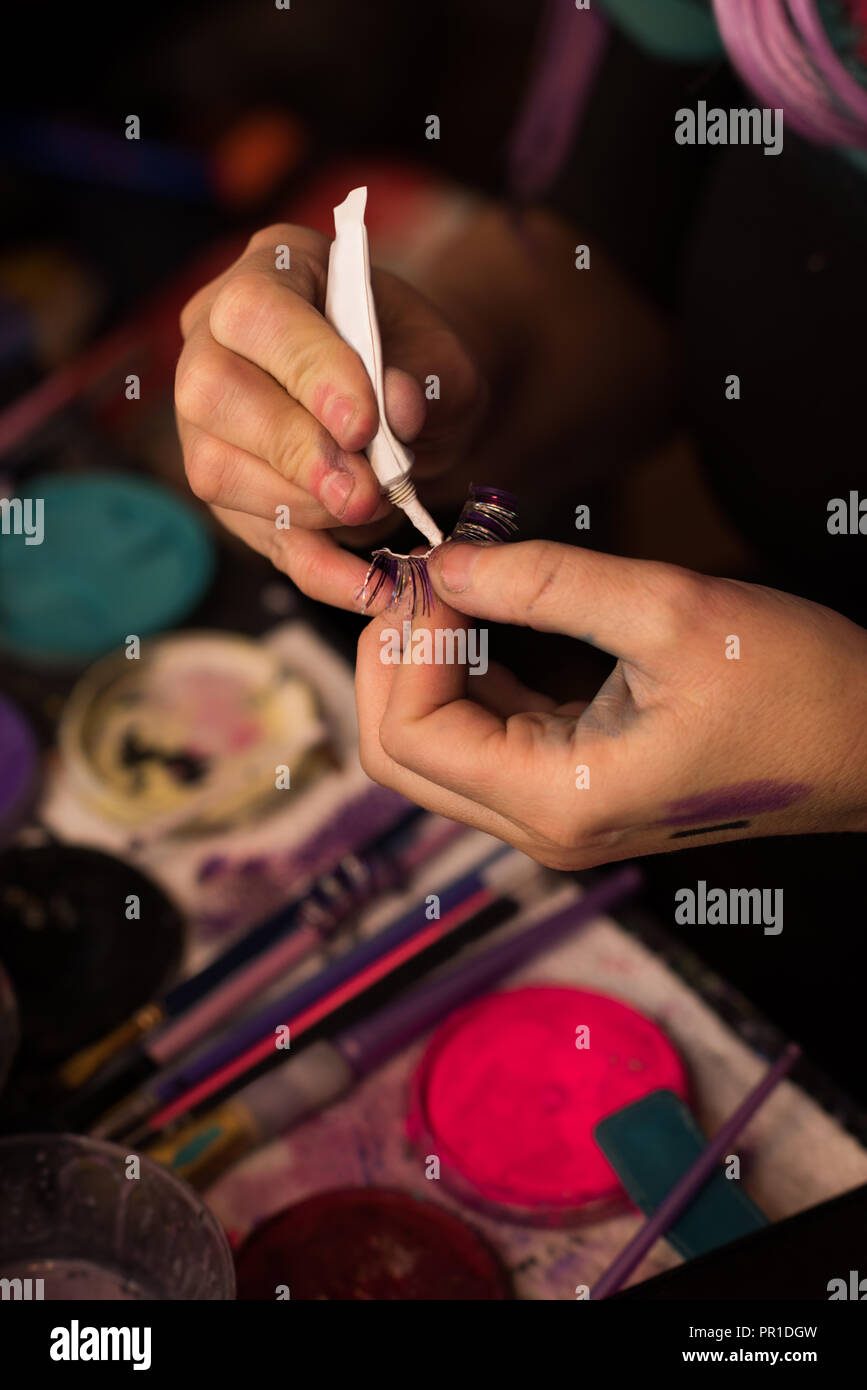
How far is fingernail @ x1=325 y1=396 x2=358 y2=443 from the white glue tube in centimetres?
1

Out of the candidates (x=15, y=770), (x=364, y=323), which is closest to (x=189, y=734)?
(x=15, y=770)

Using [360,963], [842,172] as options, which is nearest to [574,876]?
[360,963]

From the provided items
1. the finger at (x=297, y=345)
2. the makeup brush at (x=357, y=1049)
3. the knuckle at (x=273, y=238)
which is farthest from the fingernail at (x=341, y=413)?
the makeup brush at (x=357, y=1049)

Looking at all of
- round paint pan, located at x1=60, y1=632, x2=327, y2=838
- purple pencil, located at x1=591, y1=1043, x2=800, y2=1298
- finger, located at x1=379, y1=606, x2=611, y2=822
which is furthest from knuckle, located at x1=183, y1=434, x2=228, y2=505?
purple pencil, located at x1=591, y1=1043, x2=800, y2=1298

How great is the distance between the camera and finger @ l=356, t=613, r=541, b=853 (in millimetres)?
472

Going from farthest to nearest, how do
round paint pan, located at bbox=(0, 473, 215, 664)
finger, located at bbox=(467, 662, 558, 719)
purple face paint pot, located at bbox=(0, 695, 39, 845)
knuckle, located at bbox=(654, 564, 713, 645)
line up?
1. round paint pan, located at bbox=(0, 473, 215, 664)
2. purple face paint pot, located at bbox=(0, 695, 39, 845)
3. finger, located at bbox=(467, 662, 558, 719)
4. knuckle, located at bbox=(654, 564, 713, 645)

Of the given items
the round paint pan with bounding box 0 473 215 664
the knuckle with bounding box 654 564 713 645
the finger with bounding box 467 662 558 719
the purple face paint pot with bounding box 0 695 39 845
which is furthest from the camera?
the round paint pan with bounding box 0 473 215 664

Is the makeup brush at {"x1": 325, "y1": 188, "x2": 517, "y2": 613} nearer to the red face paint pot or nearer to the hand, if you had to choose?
the hand

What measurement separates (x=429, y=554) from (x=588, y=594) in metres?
0.08

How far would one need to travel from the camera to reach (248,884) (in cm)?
62

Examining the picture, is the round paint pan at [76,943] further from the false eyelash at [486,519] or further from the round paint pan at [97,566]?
the false eyelash at [486,519]

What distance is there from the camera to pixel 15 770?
0.66 m
